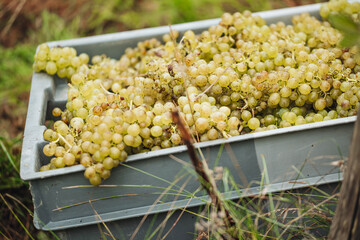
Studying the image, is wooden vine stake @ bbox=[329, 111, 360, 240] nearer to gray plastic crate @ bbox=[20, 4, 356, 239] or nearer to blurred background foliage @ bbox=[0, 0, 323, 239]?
gray plastic crate @ bbox=[20, 4, 356, 239]

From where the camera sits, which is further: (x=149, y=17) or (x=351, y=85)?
Answer: (x=149, y=17)

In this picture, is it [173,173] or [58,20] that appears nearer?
[173,173]

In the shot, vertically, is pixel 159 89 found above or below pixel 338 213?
above

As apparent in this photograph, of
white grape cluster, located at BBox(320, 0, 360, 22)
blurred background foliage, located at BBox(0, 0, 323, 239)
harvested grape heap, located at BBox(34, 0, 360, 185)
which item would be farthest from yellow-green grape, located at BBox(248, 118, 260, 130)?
blurred background foliage, located at BBox(0, 0, 323, 239)

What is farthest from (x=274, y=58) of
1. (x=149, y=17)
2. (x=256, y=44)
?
(x=149, y=17)

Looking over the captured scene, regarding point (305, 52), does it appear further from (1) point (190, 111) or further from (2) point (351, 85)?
(1) point (190, 111)

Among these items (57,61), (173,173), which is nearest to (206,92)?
(173,173)

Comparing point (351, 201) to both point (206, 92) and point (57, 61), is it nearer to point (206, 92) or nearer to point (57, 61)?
point (206, 92)
